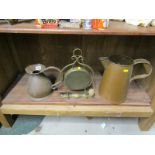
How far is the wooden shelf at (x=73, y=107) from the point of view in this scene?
0.90 m

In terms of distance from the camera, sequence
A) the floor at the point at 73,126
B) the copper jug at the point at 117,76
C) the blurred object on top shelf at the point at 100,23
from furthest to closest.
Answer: the floor at the point at 73,126
the copper jug at the point at 117,76
the blurred object on top shelf at the point at 100,23

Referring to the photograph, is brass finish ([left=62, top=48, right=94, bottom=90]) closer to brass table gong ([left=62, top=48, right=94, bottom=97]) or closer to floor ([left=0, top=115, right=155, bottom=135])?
brass table gong ([left=62, top=48, right=94, bottom=97])

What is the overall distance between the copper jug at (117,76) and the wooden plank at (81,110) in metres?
0.06

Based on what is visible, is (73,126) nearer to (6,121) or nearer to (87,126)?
(87,126)

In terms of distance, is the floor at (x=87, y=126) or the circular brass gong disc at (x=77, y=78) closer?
the circular brass gong disc at (x=77, y=78)

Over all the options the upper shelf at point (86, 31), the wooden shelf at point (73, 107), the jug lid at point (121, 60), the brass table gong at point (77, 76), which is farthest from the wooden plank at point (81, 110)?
the upper shelf at point (86, 31)

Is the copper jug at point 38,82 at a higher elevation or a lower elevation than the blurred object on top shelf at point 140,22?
lower

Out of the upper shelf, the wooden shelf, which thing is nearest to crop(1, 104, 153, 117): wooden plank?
the wooden shelf

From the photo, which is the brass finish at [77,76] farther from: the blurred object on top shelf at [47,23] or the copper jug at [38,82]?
the blurred object on top shelf at [47,23]

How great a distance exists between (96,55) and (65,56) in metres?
0.22

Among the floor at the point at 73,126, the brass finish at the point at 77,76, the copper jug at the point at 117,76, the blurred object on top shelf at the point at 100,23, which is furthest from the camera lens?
the floor at the point at 73,126

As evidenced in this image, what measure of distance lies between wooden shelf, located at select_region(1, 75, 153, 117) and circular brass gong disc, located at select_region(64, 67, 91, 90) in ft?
0.29

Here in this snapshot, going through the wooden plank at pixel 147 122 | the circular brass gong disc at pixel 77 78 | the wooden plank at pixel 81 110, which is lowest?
the wooden plank at pixel 147 122

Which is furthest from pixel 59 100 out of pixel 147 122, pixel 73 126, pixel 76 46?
pixel 147 122
